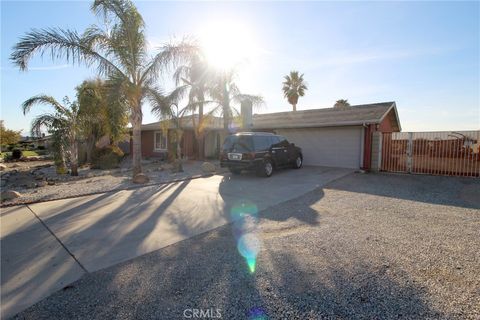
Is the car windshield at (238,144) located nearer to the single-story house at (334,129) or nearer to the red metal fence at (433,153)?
the single-story house at (334,129)

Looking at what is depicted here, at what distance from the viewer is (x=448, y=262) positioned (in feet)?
11.7

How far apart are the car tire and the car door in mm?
495

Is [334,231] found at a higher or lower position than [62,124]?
lower

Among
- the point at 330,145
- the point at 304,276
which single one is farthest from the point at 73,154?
the point at 330,145

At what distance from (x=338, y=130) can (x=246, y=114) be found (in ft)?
18.6

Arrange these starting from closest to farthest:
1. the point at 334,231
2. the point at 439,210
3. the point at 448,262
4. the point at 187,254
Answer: the point at 448,262
the point at 187,254
the point at 334,231
the point at 439,210

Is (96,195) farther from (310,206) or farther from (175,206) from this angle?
(310,206)

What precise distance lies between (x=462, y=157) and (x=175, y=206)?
11.6 metres

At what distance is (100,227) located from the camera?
16.5ft

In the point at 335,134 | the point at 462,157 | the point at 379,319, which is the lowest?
the point at 379,319

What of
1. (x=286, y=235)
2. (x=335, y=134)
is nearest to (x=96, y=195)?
(x=286, y=235)

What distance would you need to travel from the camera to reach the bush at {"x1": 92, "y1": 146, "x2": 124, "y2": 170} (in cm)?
1545

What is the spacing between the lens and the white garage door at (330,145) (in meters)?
12.9

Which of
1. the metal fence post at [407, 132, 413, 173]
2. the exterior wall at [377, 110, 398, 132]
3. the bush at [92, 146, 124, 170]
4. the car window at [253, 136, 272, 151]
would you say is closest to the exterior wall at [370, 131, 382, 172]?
the metal fence post at [407, 132, 413, 173]
